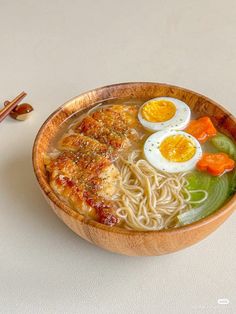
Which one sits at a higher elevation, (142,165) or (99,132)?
(99,132)

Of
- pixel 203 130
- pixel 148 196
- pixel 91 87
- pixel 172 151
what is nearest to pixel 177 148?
pixel 172 151

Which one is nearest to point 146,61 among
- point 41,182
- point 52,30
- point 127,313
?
point 52,30

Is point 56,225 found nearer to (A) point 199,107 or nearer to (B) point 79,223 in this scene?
(B) point 79,223

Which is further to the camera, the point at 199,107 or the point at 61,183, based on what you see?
the point at 199,107

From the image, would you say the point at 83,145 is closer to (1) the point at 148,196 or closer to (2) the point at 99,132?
(2) the point at 99,132

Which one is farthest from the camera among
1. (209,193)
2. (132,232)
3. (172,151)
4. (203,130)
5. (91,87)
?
(91,87)

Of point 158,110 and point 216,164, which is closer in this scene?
point 216,164
